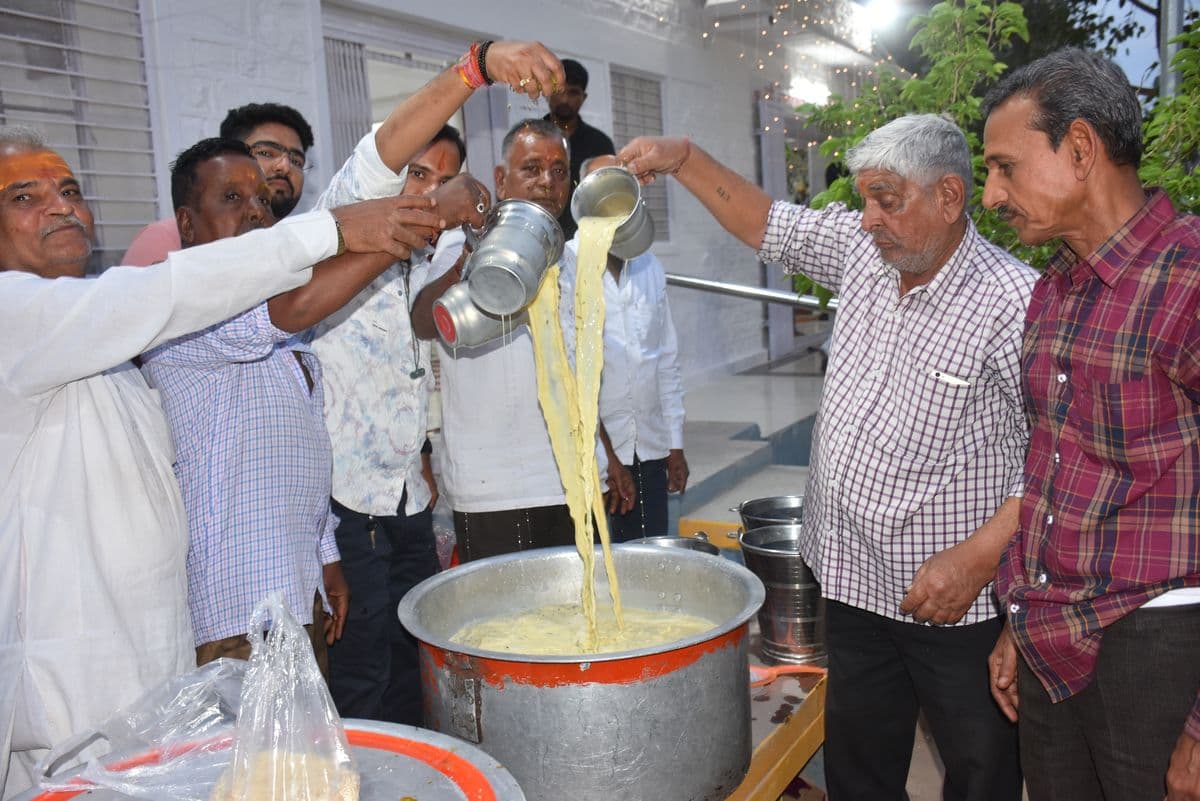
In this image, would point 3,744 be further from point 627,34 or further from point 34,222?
point 627,34

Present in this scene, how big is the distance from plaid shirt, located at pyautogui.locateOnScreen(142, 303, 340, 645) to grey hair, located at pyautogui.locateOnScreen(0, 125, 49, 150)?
0.47 m

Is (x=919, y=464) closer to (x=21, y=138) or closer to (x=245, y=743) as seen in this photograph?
(x=245, y=743)

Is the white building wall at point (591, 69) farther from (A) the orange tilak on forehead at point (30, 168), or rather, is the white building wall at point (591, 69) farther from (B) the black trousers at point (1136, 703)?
(B) the black trousers at point (1136, 703)

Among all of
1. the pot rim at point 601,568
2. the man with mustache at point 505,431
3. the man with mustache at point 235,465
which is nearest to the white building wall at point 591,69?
the man with mustache at point 505,431

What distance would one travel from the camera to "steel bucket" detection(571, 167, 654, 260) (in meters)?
2.58

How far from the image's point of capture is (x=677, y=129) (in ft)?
29.6

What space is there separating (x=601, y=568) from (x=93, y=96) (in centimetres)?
291

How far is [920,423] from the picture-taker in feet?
7.95

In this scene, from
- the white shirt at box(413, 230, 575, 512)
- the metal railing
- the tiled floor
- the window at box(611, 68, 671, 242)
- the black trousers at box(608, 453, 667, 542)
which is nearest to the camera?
the white shirt at box(413, 230, 575, 512)

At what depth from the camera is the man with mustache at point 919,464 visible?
238 cm

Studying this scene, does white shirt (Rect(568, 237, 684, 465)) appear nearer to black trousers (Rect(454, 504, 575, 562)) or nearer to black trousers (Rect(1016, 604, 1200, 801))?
black trousers (Rect(454, 504, 575, 562))

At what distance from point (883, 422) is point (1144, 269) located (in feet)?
2.62

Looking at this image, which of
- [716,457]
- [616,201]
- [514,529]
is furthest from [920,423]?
[716,457]

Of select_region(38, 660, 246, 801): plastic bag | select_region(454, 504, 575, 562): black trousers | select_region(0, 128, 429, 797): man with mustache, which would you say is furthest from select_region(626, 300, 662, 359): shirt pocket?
select_region(38, 660, 246, 801): plastic bag
